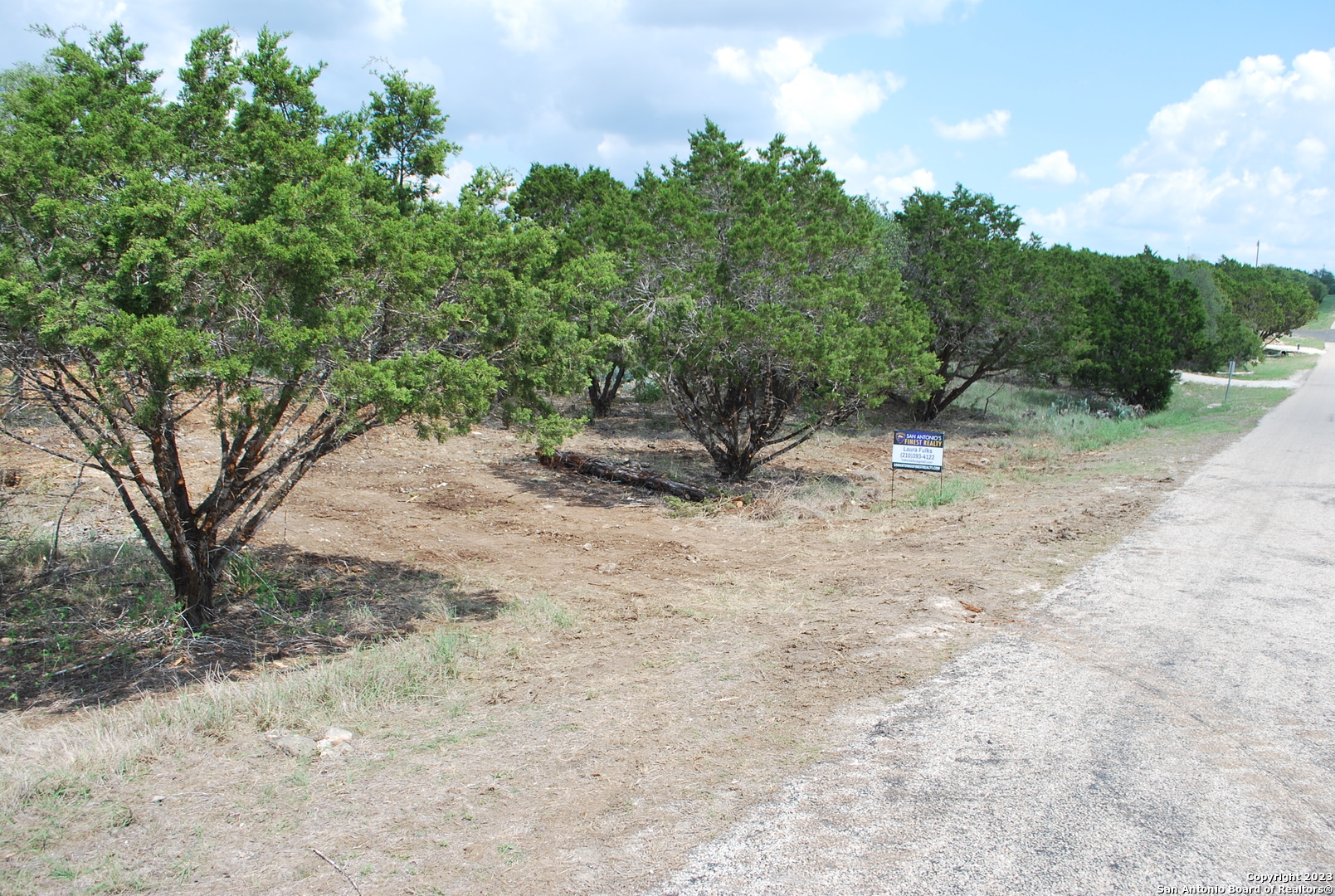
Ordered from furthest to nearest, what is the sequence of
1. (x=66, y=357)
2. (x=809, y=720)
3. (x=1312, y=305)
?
1. (x=1312, y=305)
2. (x=66, y=357)
3. (x=809, y=720)

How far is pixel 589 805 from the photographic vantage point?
4414mm

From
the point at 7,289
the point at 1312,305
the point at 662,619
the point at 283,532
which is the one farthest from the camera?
the point at 1312,305

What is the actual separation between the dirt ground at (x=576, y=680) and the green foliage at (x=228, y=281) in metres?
2.05

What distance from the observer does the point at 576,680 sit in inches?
252

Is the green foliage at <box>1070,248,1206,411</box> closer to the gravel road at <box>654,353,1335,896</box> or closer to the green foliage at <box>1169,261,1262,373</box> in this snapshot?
the green foliage at <box>1169,261,1262,373</box>

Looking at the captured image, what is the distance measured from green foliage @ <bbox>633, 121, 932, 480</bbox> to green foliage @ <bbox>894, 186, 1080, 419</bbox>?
26.4 ft

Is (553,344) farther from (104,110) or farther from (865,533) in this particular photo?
(865,533)

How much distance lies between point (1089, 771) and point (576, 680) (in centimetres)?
335

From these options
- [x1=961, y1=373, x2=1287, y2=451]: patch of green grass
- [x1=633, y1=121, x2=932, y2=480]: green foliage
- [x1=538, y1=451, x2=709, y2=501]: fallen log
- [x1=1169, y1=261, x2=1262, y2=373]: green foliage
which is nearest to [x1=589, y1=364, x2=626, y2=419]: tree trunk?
[x1=538, y1=451, x2=709, y2=501]: fallen log

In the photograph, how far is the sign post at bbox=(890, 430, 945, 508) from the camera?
13688 millimetres

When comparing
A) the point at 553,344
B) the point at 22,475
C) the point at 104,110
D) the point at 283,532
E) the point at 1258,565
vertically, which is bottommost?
the point at 1258,565

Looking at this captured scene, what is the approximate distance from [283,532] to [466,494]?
12.2 ft

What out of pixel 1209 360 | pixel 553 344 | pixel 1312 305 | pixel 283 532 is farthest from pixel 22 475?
pixel 1312 305

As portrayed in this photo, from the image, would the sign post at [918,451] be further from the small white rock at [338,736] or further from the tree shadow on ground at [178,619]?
the small white rock at [338,736]
